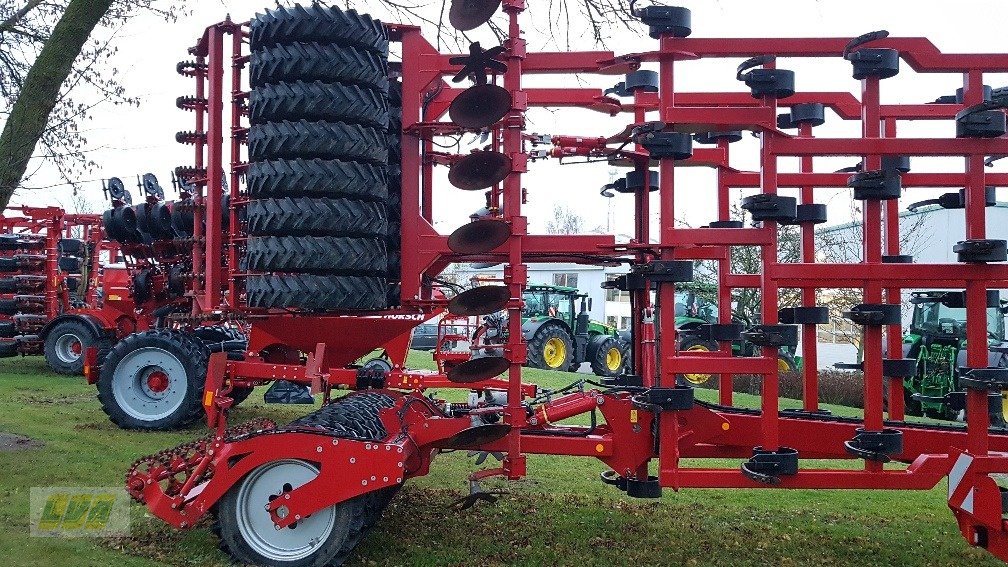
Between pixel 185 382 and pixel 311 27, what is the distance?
17.9ft

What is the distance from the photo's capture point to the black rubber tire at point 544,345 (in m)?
19.4

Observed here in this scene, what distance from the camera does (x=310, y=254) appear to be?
204 inches

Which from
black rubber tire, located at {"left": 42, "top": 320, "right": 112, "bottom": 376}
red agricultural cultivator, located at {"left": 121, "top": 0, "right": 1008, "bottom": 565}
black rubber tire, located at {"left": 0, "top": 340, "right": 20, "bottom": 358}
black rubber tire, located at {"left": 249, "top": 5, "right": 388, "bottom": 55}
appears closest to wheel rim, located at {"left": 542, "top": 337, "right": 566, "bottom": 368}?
black rubber tire, located at {"left": 42, "top": 320, "right": 112, "bottom": 376}

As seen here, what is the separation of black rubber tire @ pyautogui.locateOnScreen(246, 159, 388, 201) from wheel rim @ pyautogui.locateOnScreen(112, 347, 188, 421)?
16.0 ft

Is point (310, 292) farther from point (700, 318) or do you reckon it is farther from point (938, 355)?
point (700, 318)

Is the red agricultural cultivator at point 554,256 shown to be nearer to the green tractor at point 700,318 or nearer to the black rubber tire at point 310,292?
the black rubber tire at point 310,292

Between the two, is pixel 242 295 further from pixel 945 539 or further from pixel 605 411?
pixel 945 539

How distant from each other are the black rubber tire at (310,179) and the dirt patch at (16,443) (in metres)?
4.48

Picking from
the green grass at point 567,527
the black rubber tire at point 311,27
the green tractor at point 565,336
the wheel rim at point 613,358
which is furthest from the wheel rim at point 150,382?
the wheel rim at point 613,358

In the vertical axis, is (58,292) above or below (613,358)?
above

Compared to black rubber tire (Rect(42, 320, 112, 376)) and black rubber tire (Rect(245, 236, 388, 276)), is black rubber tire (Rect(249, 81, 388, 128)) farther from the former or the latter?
black rubber tire (Rect(42, 320, 112, 376))

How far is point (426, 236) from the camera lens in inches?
224

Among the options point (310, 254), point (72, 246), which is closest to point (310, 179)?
point (310, 254)

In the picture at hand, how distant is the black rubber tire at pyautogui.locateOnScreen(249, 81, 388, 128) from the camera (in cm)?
519
